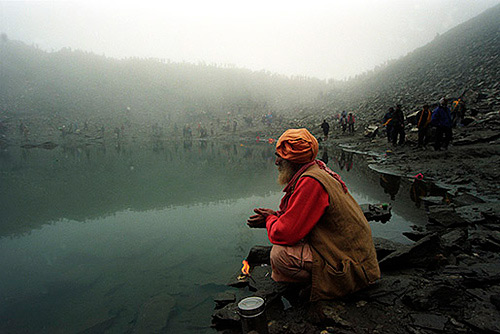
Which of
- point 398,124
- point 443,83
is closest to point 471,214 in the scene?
point 398,124

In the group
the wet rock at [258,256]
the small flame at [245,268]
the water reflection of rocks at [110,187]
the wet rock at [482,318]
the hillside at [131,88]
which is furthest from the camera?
the hillside at [131,88]

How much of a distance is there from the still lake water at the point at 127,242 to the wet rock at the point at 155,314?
0.04 m

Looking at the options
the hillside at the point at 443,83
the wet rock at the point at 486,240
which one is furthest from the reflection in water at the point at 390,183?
the hillside at the point at 443,83

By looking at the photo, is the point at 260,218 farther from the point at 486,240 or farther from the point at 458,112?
the point at 458,112

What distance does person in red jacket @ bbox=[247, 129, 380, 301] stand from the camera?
2.00m

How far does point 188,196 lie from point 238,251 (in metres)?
3.24

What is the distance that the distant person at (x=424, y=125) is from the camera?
1017 cm

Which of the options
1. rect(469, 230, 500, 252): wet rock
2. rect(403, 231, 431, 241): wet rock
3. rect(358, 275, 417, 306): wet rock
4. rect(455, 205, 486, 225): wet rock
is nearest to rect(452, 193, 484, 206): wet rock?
rect(455, 205, 486, 225): wet rock

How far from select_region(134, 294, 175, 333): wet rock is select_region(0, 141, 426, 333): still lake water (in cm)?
4

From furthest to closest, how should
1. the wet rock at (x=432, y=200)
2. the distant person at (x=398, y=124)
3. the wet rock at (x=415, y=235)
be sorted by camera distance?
the distant person at (x=398, y=124) < the wet rock at (x=432, y=200) < the wet rock at (x=415, y=235)

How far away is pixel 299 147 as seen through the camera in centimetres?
221

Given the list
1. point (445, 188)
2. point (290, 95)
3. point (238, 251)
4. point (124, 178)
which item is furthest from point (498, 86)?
point (290, 95)

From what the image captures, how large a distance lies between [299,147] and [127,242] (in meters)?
3.28

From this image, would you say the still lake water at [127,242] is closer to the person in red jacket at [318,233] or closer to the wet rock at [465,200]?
the wet rock at [465,200]
